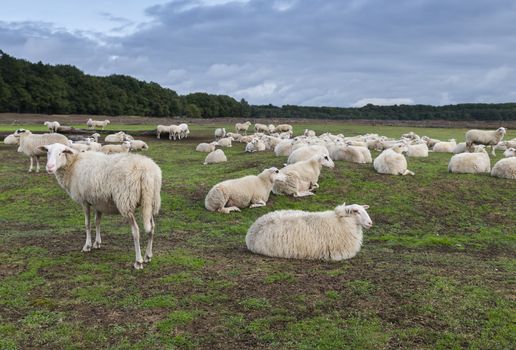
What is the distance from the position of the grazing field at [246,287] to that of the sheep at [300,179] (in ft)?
6.84

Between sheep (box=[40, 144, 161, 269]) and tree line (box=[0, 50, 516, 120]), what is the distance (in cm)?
8309

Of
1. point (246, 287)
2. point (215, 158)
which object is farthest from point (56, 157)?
point (215, 158)

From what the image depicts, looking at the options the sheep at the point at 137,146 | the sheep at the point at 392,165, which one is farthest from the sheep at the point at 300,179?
the sheep at the point at 137,146

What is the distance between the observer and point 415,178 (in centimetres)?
1836

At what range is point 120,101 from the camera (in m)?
103

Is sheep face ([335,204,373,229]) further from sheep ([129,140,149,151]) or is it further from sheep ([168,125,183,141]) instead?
sheep ([168,125,183,141])

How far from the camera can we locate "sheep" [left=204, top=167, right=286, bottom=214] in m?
14.7

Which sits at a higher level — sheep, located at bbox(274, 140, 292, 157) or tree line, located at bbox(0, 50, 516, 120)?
tree line, located at bbox(0, 50, 516, 120)

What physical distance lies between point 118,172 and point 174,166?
15.0 m

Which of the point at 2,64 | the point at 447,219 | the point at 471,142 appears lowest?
the point at 447,219

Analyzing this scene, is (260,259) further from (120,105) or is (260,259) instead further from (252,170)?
(120,105)

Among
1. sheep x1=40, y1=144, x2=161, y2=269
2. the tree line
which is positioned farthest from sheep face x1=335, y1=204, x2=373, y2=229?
the tree line

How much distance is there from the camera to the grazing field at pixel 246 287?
6.08 m

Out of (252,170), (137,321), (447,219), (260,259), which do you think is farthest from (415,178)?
(137,321)
